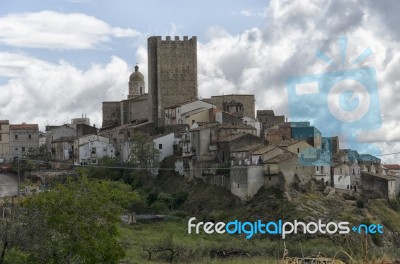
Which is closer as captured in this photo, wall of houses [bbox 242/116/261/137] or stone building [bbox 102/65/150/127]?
wall of houses [bbox 242/116/261/137]

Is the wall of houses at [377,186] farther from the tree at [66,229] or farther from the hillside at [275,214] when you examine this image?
the tree at [66,229]

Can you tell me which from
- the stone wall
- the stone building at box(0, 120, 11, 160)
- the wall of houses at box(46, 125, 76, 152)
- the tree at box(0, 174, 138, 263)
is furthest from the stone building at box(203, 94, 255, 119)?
the tree at box(0, 174, 138, 263)

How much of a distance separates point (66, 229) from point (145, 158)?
30051 millimetres

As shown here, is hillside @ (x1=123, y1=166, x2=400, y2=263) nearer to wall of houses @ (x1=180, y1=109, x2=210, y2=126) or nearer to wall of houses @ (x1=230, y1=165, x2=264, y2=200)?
wall of houses @ (x1=230, y1=165, x2=264, y2=200)

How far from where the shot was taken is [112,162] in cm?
5556

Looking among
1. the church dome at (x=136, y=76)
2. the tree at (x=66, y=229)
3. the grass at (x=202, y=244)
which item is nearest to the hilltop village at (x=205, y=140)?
the church dome at (x=136, y=76)

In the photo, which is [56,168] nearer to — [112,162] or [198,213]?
[112,162]

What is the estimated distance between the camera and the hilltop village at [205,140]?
4356 cm

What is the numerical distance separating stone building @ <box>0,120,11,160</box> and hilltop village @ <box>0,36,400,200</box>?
90 millimetres

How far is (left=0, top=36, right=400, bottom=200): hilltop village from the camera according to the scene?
43.6 meters

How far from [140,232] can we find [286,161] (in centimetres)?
912

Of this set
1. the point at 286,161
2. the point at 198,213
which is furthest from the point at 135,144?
the point at 286,161

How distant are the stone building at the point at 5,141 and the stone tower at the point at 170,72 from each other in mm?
14644

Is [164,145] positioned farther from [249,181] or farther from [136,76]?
[136,76]
